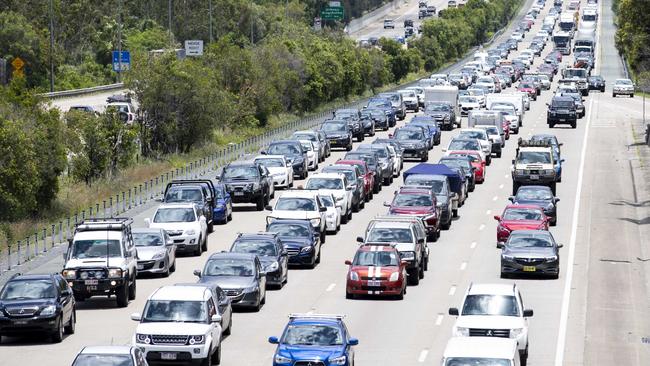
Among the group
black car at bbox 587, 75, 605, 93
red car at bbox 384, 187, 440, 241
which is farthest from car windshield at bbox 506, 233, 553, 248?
black car at bbox 587, 75, 605, 93

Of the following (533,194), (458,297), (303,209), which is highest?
(303,209)

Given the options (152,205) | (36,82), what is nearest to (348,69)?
(36,82)

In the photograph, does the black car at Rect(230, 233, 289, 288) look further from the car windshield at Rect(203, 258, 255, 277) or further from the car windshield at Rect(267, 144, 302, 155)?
the car windshield at Rect(267, 144, 302, 155)

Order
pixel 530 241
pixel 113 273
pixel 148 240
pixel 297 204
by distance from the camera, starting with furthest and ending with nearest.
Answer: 1. pixel 297 204
2. pixel 530 241
3. pixel 148 240
4. pixel 113 273

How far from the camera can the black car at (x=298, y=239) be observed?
4425 centimetres

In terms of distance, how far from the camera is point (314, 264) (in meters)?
45.1

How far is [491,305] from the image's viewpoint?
1236 inches

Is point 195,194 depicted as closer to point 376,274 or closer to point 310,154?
point 376,274

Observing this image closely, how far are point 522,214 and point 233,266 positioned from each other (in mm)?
14966

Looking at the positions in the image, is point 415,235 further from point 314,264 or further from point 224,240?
point 224,240

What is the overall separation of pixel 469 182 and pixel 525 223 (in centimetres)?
1580

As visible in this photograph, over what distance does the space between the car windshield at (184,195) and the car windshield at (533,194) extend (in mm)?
10981

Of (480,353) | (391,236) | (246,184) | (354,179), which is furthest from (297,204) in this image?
(480,353)

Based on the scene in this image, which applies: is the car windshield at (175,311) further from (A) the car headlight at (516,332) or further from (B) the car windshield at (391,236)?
(B) the car windshield at (391,236)
